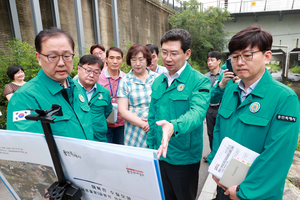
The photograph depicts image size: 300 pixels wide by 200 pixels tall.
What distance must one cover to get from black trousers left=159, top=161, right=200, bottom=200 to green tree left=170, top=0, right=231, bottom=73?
1440 centimetres

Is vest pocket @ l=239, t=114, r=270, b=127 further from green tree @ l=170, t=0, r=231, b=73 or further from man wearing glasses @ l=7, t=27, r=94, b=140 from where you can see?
green tree @ l=170, t=0, r=231, b=73

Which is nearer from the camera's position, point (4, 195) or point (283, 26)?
point (4, 195)

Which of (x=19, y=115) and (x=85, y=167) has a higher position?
(x=19, y=115)

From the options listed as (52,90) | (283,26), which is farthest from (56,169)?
(283,26)

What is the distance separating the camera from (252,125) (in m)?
1.31

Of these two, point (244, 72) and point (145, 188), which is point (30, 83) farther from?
point (244, 72)

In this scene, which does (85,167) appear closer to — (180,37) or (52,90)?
(52,90)

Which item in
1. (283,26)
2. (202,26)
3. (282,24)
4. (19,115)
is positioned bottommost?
(19,115)

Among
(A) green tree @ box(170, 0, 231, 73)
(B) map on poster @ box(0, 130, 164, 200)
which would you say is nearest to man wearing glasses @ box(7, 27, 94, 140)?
(B) map on poster @ box(0, 130, 164, 200)

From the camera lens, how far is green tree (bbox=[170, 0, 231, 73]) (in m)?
15.8

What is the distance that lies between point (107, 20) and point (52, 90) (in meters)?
8.41

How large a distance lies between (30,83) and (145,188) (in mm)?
1043

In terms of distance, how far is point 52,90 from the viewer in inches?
49.6

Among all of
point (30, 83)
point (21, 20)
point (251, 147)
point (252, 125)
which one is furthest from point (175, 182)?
point (21, 20)
